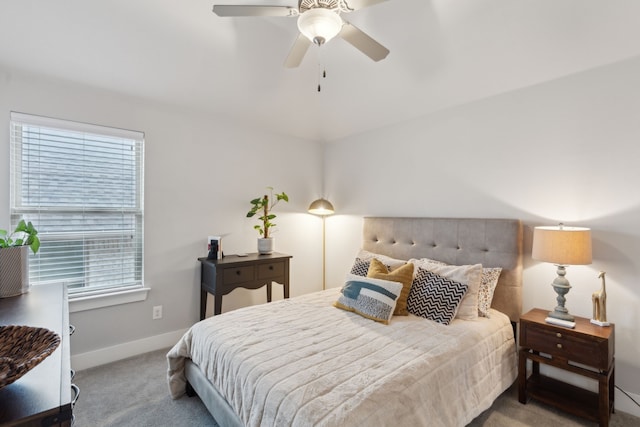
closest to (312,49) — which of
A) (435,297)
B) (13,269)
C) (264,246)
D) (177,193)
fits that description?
(177,193)

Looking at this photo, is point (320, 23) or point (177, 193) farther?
point (177, 193)

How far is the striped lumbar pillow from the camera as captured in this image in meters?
2.09

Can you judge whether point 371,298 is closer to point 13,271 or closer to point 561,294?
point 561,294

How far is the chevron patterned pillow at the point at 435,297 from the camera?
212cm

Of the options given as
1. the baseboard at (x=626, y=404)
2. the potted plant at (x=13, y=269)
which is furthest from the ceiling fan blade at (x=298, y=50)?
the baseboard at (x=626, y=404)

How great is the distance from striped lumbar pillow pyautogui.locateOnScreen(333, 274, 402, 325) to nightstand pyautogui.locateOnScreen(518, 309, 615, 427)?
90 centimetres

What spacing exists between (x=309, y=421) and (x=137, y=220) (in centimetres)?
241

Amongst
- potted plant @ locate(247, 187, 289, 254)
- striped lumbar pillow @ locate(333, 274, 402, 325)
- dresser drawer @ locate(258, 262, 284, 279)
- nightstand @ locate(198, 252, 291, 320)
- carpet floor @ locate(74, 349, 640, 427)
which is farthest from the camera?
potted plant @ locate(247, 187, 289, 254)

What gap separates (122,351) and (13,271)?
4.14ft

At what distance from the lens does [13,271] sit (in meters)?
1.73

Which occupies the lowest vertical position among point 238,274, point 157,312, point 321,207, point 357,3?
point 157,312

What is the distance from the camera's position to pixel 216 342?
1757 millimetres

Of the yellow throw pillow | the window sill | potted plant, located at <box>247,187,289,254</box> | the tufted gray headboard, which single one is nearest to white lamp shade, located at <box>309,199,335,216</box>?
potted plant, located at <box>247,187,289,254</box>

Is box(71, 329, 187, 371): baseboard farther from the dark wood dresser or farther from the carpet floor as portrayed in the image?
the dark wood dresser
